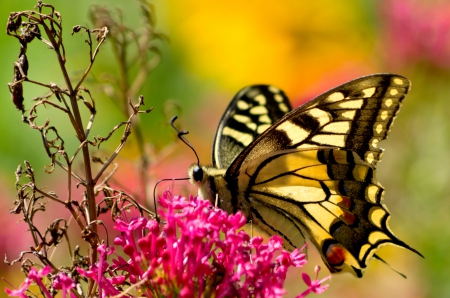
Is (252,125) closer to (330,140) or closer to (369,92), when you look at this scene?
(330,140)

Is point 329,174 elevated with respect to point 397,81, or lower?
lower

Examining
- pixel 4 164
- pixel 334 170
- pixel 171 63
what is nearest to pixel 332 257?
pixel 334 170

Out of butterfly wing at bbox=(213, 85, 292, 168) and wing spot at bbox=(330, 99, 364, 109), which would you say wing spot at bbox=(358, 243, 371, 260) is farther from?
butterfly wing at bbox=(213, 85, 292, 168)

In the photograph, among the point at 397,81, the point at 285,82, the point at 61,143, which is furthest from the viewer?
the point at 285,82

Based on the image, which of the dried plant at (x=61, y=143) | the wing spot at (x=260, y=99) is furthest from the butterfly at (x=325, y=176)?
the dried plant at (x=61, y=143)

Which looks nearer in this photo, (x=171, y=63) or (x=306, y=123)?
(x=306, y=123)

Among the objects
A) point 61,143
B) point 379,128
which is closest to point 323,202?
point 379,128

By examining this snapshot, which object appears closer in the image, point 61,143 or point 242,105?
point 61,143

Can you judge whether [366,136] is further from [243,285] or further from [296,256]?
[243,285]

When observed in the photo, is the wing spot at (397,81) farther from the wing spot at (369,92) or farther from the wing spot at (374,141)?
the wing spot at (374,141)
